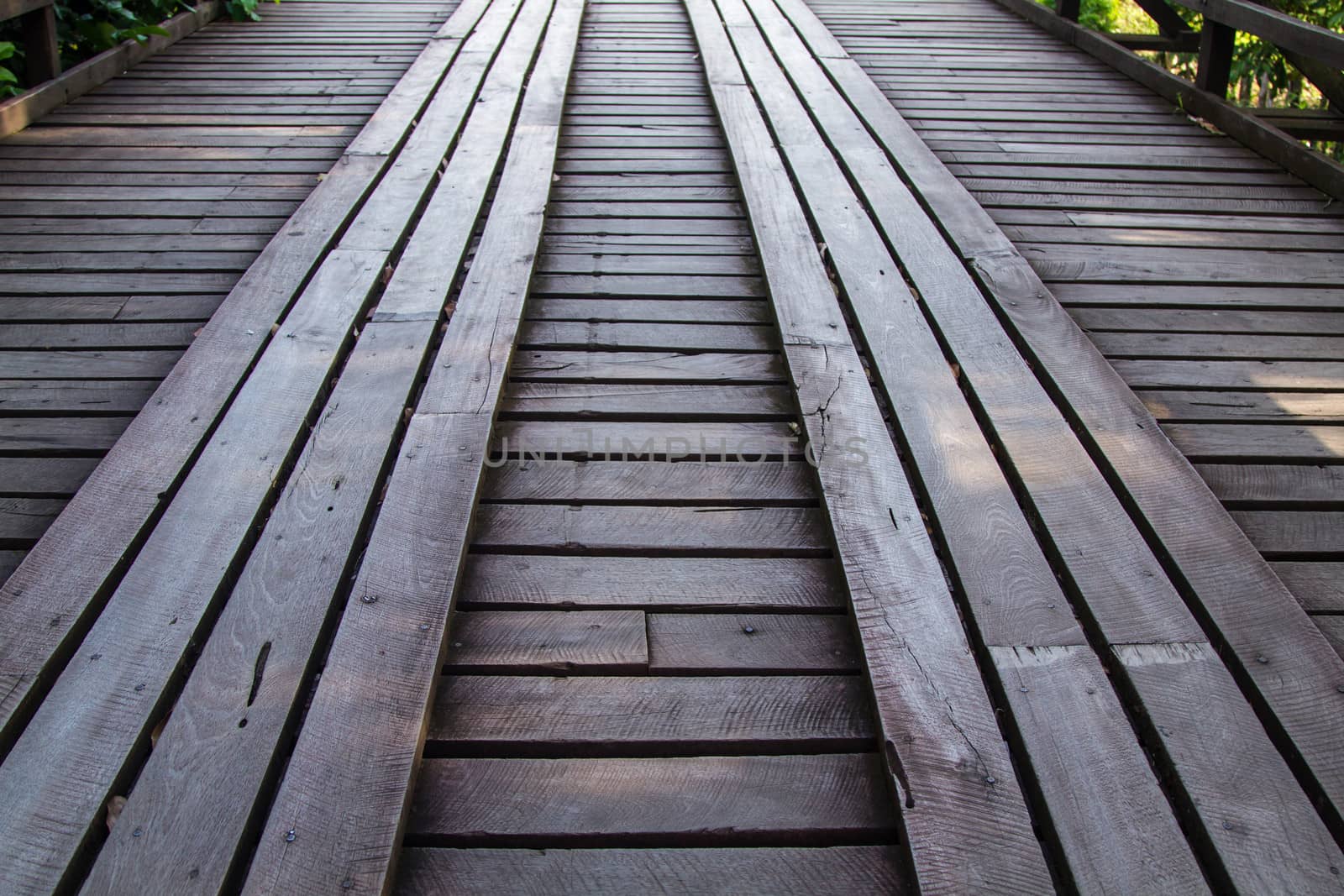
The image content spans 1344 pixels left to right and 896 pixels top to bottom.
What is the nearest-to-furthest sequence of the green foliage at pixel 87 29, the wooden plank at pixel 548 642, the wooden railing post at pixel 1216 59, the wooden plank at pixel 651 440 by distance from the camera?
1. the wooden plank at pixel 548 642
2. the wooden plank at pixel 651 440
3. the wooden railing post at pixel 1216 59
4. the green foliage at pixel 87 29

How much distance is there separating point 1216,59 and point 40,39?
12.8 feet

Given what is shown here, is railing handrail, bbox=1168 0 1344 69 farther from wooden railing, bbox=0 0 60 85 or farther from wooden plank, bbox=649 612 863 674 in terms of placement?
wooden railing, bbox=0 0 60 85

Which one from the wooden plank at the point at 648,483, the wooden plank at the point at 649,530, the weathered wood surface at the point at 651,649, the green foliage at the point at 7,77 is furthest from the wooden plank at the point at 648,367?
the green foliage at the point at 7,77

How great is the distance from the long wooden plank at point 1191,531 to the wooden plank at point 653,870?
371 mm

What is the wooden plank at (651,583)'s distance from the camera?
4.73 ft

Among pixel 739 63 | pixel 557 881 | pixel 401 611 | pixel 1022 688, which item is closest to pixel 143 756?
pixel 401 611

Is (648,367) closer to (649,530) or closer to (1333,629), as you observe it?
(649,530)

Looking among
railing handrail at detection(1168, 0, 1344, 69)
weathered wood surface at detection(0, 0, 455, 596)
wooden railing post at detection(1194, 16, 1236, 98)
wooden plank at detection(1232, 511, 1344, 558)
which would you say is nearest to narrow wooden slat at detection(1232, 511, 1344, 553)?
wooden plank at detection(1232, 511, 1344, 558)

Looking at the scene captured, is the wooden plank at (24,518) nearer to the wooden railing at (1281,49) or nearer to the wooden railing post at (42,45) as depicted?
the wooden railing post at (42,45)

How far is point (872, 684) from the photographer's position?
1268 mm

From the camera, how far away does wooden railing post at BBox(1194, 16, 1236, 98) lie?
141 inches

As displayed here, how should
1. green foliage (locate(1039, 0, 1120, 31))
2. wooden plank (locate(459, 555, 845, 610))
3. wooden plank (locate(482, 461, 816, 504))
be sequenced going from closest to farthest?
wooden plank (locate(459, 555, 845, 610))
wooden plank (locate(482, 461, 816, 504))
green foliage (locate(1039, 0, 1120, 31))

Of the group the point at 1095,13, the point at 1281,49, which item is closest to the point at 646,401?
the point at 1281,49

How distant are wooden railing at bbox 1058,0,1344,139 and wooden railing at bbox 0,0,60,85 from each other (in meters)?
3.68
